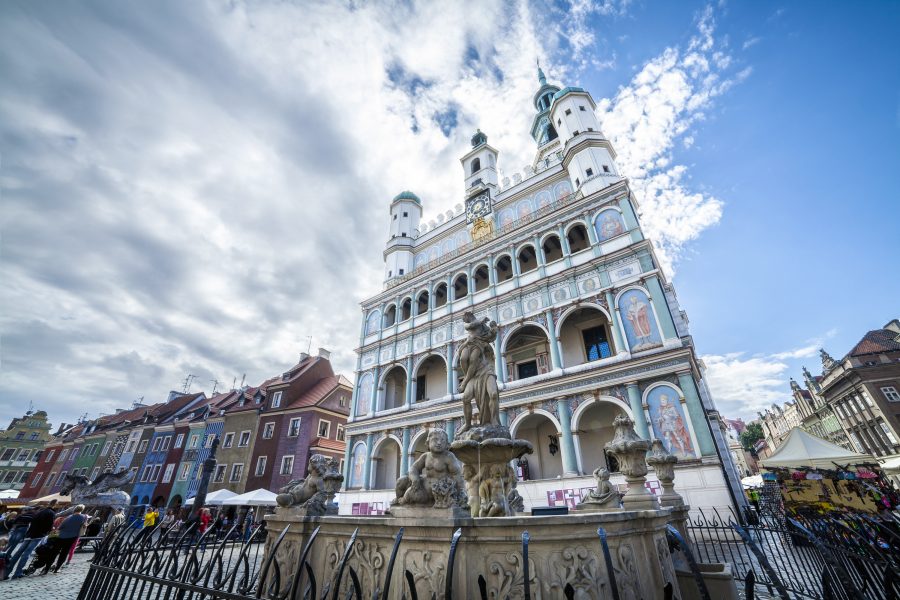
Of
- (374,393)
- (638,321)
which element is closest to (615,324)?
(638,321)

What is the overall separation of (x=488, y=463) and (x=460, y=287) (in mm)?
17862

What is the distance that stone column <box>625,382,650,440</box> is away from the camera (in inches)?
516

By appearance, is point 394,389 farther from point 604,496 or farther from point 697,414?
point 604,496

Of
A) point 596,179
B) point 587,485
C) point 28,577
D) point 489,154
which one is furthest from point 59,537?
point 489,154

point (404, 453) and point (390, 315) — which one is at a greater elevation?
point (390, 315)

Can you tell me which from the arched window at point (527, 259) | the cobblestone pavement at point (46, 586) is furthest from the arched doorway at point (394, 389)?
the cobblestone pavement at point (46, 586)

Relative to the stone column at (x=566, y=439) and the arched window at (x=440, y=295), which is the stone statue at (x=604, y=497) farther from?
the arched window at (x=440, y=295)

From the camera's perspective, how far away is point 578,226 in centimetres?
1928

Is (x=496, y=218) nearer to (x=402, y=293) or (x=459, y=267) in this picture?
(x=459, y=267)

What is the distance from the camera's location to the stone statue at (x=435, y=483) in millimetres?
4129

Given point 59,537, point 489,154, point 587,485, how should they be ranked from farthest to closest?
point 489,154
point 587,485
point 59,537

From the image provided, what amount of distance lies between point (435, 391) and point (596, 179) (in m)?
14.3

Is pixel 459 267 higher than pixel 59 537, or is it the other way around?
pixel 459 267

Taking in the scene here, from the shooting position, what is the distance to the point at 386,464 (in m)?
20.8
